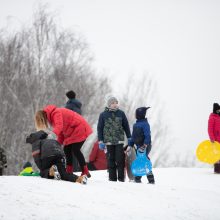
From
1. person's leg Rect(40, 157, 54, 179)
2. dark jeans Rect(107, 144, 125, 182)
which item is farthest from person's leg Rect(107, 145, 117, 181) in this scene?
person's leg Rect(40, 157, 54, 179)

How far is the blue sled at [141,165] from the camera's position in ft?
37.6

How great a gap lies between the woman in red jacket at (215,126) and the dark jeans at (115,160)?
3.94 meters

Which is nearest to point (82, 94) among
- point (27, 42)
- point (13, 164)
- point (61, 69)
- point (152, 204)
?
point (61, 69)

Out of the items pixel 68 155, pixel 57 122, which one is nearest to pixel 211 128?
pixel 68 155

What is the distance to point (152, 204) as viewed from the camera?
8.08 metres

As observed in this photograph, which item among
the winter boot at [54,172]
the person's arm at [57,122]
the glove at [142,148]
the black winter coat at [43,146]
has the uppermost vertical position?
the person's arm at [57,122]

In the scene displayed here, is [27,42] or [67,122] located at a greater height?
[27,42]

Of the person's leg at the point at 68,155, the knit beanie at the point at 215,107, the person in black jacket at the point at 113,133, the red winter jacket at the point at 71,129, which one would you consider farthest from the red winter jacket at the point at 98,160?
the red winter jacket at the point at 71,129

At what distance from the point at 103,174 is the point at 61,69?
1717cm

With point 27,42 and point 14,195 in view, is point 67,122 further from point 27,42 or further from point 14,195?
point 27,42

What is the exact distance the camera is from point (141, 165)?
11.5 meters

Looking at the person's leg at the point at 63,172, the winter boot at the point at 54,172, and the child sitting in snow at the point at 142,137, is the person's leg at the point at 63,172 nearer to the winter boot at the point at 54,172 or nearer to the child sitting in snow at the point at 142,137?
the winter boot at the point at 54,172

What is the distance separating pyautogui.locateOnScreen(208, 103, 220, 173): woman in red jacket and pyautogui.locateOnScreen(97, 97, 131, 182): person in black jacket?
388 cm

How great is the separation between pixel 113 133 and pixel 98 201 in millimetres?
3747
